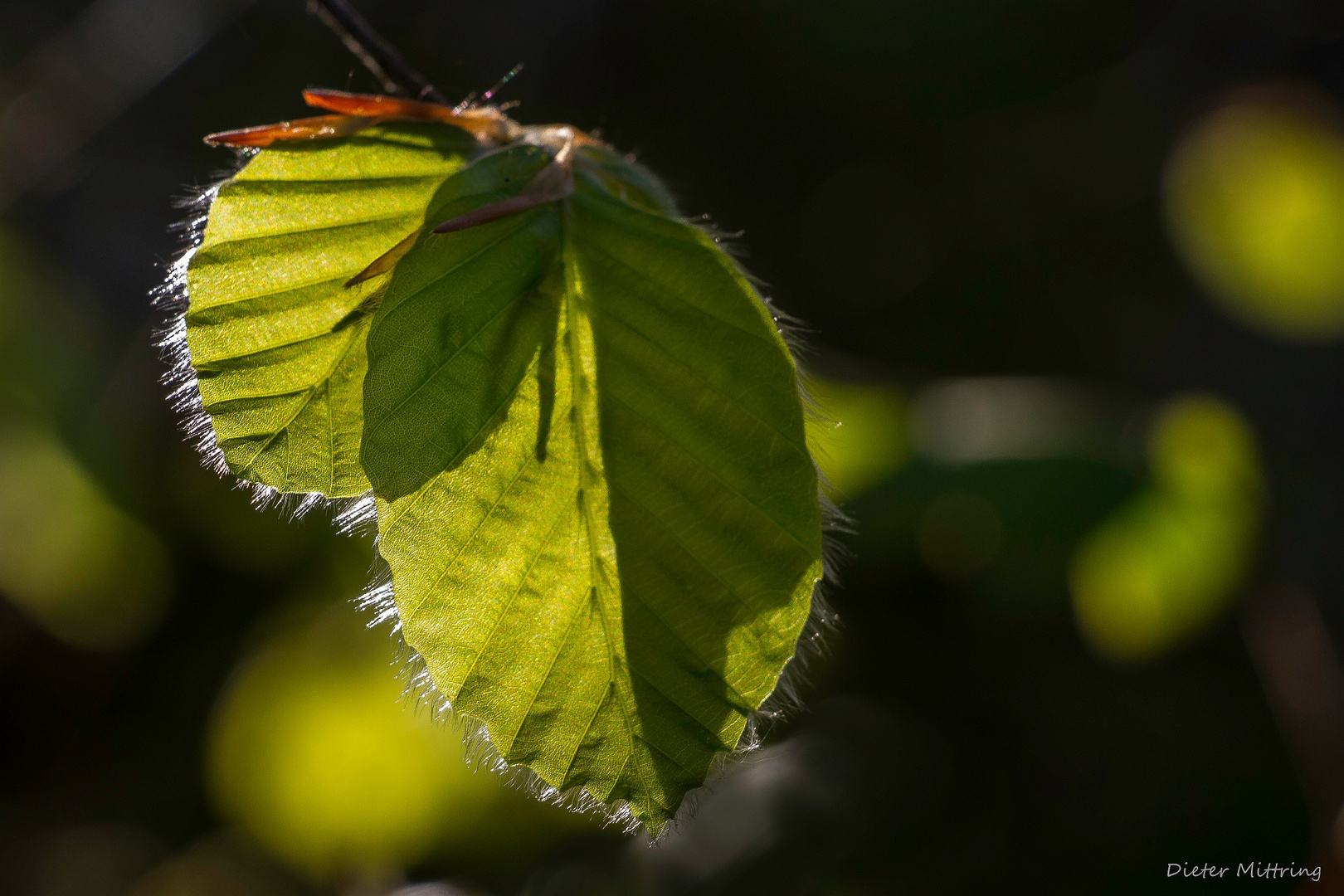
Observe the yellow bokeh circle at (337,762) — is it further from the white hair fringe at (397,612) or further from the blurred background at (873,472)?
the white hair fringe at (397,612)

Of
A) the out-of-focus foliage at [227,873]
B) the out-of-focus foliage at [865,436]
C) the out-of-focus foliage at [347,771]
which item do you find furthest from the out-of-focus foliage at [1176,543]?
the out-of-focus foliage at [227,873]

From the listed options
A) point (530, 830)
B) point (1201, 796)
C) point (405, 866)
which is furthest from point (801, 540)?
point (1201, 796)

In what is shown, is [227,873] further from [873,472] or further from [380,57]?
[380,57]

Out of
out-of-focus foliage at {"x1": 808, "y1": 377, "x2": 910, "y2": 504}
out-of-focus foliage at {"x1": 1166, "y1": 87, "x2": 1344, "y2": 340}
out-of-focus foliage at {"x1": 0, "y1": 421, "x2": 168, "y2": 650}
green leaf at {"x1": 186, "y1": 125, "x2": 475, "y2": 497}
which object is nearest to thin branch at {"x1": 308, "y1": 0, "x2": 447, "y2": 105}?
green leaf at {"x1": 186, "y1": 125, "x2": 475, "y2": 497}

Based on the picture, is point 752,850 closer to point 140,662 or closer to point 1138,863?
point 1138,863

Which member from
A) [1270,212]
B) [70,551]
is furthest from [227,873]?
[1270,212]
